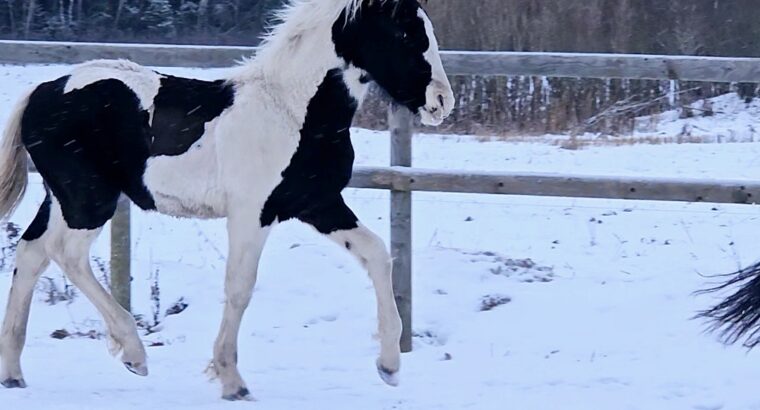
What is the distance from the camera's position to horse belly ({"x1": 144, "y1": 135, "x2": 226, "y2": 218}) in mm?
4473

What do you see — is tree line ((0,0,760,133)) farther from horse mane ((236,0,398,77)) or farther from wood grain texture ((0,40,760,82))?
horse mane ((236,0,398,77))

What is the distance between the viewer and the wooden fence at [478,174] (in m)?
5.17

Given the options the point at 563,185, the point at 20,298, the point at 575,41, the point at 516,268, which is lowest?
the point at 516,268

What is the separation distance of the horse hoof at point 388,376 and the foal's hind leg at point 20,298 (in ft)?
4.80

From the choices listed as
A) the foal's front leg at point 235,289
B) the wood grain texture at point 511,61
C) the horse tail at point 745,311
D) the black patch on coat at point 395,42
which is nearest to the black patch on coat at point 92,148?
the foal's front leg at point 235,289

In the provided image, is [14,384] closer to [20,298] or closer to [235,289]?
[20,298]

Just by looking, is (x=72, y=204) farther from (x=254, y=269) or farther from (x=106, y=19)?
(x=106, y=19)

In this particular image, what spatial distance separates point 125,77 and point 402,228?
1.66 metres

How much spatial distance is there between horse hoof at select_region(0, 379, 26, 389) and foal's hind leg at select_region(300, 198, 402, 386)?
135cm

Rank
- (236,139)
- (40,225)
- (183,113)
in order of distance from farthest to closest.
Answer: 1. (40,225)
2. (183,113)
3. (236,139)

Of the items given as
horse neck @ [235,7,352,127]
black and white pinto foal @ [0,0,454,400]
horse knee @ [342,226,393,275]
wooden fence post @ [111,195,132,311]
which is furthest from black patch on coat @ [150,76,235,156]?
wooden fence post @ [111,195,132,311]

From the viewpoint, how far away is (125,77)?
4645 mm

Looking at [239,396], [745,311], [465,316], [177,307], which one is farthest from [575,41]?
[745,311]

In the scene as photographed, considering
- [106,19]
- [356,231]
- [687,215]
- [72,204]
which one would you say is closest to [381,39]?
[356,231]
